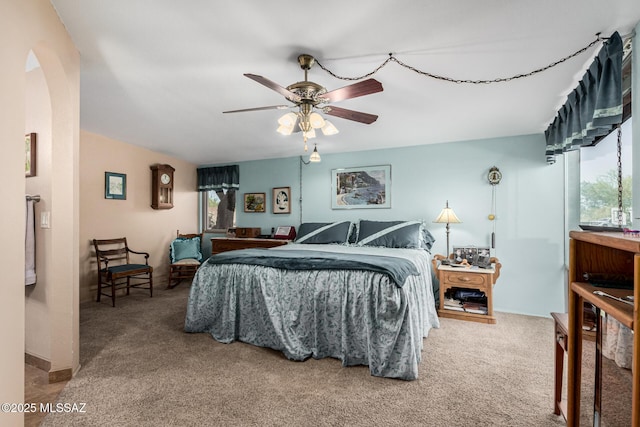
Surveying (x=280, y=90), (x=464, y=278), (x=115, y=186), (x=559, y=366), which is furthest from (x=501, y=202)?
(x=115, y=186)

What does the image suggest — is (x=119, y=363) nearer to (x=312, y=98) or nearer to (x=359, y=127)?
(x=312, y=98)

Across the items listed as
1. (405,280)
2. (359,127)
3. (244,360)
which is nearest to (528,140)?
(359,127)

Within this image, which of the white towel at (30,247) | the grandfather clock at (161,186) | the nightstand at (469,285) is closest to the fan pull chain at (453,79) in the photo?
the nightstand at (469,285)

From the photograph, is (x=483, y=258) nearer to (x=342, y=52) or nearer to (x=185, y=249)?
(x=342, y=52)

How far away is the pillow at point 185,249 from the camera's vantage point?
499 centimetres

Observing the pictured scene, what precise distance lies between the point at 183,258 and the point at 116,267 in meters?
1.07

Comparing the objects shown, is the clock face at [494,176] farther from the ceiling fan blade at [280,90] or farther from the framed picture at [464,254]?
the ceiling fan blade at [280,90]

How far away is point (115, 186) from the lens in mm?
4426

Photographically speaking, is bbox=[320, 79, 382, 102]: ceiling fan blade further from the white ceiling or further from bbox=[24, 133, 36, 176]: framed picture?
bbox=[24, 133, 36, 176]: framed picture

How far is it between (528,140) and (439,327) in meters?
2.49

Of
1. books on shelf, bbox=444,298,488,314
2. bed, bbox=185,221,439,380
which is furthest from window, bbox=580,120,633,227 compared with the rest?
bed, bbox=185,221,439,380

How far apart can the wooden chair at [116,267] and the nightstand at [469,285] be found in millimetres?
3851

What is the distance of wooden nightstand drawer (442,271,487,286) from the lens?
3.39 metres

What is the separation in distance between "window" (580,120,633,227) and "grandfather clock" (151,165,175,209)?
5.51 m
